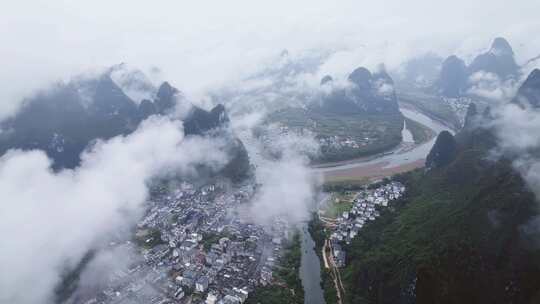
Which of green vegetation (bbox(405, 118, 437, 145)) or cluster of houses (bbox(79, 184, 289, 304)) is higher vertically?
cluster of houses (bbox(79, 184, 289, 304))

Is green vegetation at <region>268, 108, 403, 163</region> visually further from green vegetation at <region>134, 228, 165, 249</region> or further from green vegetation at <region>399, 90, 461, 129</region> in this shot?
green vegetation at <region>134, 228, 165, 249</region>

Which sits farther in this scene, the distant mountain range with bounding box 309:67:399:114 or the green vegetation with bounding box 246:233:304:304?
the distant mountain range with bounding box 309:67:399:114

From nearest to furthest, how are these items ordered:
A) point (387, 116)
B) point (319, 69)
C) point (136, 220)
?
1. point (136, 220)
2. point (387, 116)
3. point (319, 69)

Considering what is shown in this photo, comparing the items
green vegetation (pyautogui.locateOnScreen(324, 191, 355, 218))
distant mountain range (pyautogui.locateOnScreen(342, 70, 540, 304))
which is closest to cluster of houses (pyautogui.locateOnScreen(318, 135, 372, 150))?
green vegetation (pyautogui.locateOnScreen(324, 191, 355, 218))

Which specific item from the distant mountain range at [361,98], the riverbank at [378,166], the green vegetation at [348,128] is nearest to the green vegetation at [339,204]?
the riverbank at [378,166]

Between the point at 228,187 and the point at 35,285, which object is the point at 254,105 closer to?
the point at 228,187

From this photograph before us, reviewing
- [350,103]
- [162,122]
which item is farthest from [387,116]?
[162,122]

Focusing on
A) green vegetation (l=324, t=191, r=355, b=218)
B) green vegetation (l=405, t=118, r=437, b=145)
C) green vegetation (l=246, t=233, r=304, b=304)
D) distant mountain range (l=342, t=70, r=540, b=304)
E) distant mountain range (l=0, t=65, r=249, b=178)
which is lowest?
green vegetation (l=405, t=118, r=437, b=145)
